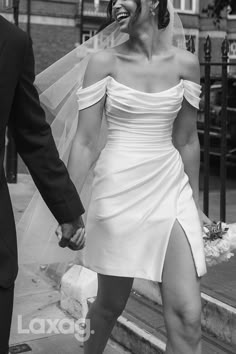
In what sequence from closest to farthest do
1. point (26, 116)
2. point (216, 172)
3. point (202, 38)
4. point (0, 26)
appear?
1. point (0, 26)
2. point (26, 116)
3. point (216, 172)
4. point (202, 38)

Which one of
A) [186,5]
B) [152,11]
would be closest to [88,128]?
[152,11]

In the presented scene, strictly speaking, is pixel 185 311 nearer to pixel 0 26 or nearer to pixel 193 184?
pixel 193 184

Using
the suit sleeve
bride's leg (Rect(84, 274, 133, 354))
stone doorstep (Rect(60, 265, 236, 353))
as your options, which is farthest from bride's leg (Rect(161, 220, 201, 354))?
stone doorstep (Rect(60, 265, 236, 353))

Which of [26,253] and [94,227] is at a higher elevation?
[94,227]

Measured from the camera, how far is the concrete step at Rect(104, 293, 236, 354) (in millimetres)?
3262

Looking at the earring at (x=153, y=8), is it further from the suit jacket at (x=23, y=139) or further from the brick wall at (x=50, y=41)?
the brick wall at (x=50, y=41)

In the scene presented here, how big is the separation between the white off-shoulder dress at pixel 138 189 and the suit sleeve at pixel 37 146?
0.55 m

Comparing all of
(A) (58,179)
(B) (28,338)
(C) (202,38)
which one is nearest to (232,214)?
(B) (28,338)

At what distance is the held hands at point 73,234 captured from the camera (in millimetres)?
2133

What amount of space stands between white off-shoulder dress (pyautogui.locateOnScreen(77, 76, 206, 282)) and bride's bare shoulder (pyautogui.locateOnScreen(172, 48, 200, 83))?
0.08 meters

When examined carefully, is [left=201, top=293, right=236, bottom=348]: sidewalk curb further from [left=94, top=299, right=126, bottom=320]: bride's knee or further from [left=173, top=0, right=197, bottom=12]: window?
[left=173, top=0, right=197, bottom=12]: window

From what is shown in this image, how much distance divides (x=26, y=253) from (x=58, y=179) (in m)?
1.15

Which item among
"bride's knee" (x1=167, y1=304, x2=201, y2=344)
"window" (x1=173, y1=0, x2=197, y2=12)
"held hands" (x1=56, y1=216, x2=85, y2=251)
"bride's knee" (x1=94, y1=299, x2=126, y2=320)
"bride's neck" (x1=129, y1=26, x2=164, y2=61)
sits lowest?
"bride's knee" (x1=94, y1=299, x2=126, y2=320)

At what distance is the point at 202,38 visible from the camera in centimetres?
3153
